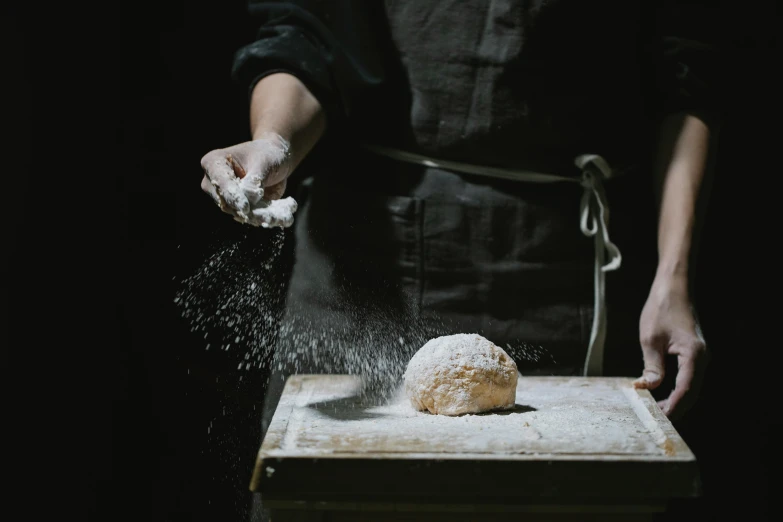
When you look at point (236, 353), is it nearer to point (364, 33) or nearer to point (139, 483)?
point (139, 483)

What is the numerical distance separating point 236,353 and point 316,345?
418 millimetres

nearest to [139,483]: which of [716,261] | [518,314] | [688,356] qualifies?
[518,314]

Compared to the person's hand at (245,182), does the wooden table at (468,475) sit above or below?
below

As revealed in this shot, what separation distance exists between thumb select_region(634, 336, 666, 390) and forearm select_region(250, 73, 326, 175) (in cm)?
58

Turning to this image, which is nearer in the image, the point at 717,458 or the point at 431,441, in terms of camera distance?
the point at 431,441

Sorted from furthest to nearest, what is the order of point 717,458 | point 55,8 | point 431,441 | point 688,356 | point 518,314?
point 717,458
point 55,8
point 518,314
point 688,356
point 431,441

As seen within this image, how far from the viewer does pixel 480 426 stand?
86 centimetres

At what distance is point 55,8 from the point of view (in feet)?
4.39

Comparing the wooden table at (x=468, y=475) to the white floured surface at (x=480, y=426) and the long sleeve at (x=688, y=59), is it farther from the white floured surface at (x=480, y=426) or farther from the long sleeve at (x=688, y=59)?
the long sleeve at (x=688, y=59)

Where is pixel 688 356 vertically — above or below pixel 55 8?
below

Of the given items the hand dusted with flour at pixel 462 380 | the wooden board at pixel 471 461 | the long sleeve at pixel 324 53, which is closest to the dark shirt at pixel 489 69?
the long sleeve at pixel 324 53

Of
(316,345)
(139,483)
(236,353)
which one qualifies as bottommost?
Result: (139,483)

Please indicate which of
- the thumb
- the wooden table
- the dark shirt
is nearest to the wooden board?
the wooden table

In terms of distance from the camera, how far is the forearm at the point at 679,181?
46.3 inches
